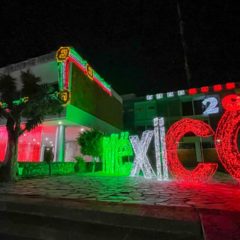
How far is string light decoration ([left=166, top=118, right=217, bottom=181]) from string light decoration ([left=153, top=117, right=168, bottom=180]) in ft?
0.86

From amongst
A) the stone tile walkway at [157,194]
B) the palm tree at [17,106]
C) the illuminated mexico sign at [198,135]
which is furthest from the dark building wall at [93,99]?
the stone tile walkway at [157,194]

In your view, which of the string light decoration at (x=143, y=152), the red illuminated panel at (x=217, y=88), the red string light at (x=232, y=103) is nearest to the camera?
the red string light at (x=232, y=103)

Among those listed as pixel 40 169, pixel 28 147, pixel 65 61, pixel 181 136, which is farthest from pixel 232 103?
pixel 28 147

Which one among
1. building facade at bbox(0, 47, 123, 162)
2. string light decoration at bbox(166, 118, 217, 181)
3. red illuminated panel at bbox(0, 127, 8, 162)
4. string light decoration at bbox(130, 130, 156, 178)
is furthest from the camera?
red illuminated panel at bbox(0, 127, 8, 162)

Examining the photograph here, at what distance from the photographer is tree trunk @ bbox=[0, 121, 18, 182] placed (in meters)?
11.9

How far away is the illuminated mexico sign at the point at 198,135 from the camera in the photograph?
28.2 feet

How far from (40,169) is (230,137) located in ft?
43.9

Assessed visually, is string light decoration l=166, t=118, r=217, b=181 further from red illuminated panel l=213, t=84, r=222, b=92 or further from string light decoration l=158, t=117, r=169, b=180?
red illuminated panel l=213, t=84, r=222, b=92

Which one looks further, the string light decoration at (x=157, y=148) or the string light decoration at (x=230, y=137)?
the string light decoration at (x=157, y=148)

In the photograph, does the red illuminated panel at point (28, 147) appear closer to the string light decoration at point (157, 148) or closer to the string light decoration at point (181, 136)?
the string light decoration at point (157, 148)

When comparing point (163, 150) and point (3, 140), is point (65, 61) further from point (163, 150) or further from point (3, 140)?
point (163, 150)

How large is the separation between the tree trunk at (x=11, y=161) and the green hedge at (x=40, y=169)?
2.38 m

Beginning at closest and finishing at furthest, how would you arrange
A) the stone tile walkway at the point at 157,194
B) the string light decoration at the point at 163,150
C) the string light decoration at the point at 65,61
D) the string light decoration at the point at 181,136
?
the stone tile walkway at the point at 157,194 < the string light decoration at the point at 181,136 < the string light decoration at the point at 163,150 < the string light decoration at the point at 65,61

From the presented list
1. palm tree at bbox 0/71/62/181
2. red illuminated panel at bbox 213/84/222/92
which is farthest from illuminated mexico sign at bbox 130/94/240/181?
red illuminated panel at bbox 213/84/222/92
